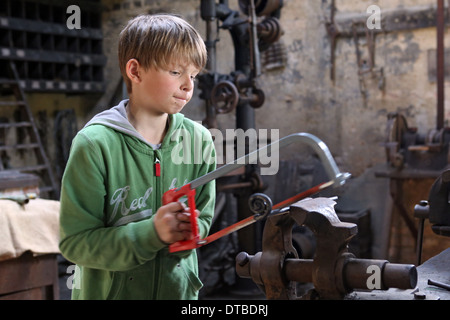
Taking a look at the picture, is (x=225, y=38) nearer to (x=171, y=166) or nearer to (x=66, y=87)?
(x=66, y=87)

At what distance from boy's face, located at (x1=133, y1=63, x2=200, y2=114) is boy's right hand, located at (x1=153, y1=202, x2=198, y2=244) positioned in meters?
0.24

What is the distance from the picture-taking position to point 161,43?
120cm

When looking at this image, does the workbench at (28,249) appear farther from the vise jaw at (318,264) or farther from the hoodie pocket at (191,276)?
the vise jaw at (318,264)

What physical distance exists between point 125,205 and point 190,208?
19 cm

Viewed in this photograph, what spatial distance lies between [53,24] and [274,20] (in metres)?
2.88

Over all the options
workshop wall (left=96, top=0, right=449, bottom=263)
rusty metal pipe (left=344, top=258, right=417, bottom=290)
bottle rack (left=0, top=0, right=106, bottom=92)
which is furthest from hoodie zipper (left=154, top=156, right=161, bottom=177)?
bottle rack (left=0, top=0, right=106, bottom=92)

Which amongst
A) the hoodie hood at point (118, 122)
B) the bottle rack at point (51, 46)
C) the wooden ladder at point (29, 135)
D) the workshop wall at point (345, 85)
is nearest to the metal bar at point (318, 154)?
the hoodie hood at point (118, 122)

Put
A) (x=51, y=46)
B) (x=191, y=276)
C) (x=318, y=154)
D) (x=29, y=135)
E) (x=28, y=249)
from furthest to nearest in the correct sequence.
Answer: (x=51, y=46) → (x=29, y=135) → (x=28, y=249) → (x=191, y=276) → (x=318, y=154)

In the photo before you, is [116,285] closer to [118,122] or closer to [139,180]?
[139,180]

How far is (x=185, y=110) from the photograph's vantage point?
6355mm

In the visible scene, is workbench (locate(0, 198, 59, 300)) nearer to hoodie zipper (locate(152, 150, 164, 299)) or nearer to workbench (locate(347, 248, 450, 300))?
hoodie zipper (locate(152, 150, 164, 299))

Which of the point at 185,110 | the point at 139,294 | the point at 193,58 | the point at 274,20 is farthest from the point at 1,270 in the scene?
the point at 185,110

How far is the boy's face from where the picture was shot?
1219 mm

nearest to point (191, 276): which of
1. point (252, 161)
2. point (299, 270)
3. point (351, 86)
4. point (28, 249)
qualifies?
point (299, 270)
